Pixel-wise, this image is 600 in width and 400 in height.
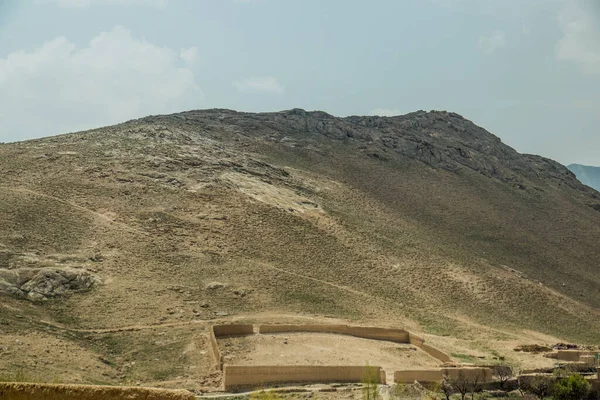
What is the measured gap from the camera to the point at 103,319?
26.0 m

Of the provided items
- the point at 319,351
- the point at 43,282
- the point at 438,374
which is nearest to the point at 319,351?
Answer: the point at 319,351

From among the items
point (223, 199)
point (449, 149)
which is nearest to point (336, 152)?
point (449, 149)

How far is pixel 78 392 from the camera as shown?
9.18 metres

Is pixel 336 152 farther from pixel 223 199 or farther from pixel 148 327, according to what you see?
pixel 148 327

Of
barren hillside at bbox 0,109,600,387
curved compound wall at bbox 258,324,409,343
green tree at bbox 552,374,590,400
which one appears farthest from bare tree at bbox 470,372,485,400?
barren hillside at bbox 0,109,600,387

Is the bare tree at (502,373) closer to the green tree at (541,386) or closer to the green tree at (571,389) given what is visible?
the green tree at (541,386)

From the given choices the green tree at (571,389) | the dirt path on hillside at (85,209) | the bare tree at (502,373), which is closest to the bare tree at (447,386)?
the bare tree at (502,373)

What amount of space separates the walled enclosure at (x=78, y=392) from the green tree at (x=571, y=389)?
15.4 metres

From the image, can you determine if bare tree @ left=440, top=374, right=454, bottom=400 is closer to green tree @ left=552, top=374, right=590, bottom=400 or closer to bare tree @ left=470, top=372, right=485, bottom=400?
bare tree @ left=470, top=372, right=485, bottom=400

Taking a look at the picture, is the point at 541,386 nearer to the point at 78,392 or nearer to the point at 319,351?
the point at 319,351

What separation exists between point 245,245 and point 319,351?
1359 cm

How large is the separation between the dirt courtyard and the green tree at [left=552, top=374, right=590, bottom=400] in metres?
5.36

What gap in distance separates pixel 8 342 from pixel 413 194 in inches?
1596

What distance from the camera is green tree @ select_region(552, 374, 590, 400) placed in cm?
2058
